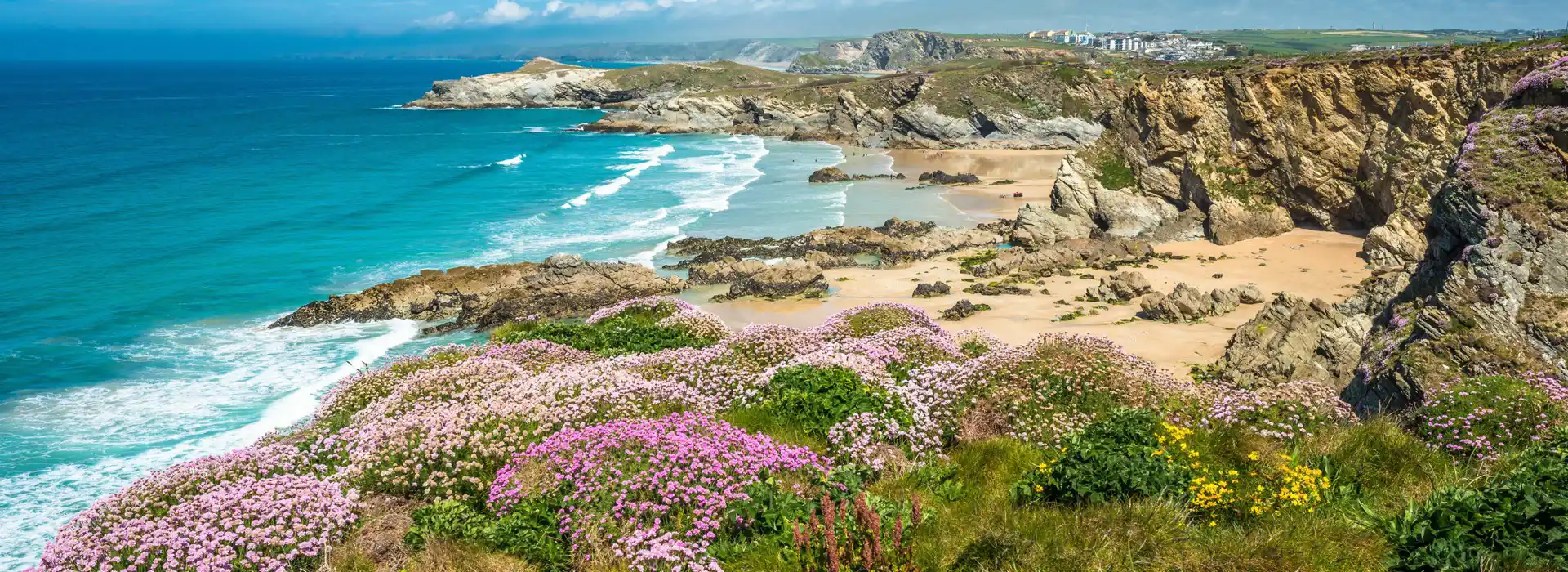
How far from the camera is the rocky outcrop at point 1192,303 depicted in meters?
23.1

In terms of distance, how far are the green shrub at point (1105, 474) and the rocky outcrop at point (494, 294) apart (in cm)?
2272

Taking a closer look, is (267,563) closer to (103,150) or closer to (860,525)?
(860,525)

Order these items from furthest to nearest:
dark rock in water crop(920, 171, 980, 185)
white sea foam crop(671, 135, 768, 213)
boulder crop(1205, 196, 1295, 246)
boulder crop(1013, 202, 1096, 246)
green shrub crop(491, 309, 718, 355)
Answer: dark rock in water crop(920, 171, 980, 185)
white sea foam crop(671, 135, 768, 213)
boulder crop(1013, 202, 1096, 246)
boulder crop(1205, 196, 1295, 246)
green shrub crop(491, 309, 718, 355)

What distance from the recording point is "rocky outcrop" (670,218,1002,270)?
3703cm

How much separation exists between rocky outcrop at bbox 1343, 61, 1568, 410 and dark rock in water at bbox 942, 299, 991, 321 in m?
10.4

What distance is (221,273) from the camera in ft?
118

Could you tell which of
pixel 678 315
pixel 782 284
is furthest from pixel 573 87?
pixel 678 315

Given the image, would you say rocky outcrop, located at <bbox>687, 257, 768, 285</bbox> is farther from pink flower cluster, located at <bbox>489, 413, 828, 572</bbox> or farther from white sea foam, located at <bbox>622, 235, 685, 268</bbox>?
pink flower cluster, located at <bbox>489, 413, 828, 572</bbox>

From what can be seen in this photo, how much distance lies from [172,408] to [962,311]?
19781mm

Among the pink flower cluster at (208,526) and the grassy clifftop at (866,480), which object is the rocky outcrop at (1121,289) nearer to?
the grassy clifftop at (866,480)

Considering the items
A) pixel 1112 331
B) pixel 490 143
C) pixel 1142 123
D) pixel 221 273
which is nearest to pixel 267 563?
pixel 1112 331

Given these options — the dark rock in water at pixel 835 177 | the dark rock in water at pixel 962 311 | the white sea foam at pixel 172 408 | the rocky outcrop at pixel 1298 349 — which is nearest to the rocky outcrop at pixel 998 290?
the dark rock in water at pixel 962 311

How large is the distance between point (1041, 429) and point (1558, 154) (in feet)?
41.2

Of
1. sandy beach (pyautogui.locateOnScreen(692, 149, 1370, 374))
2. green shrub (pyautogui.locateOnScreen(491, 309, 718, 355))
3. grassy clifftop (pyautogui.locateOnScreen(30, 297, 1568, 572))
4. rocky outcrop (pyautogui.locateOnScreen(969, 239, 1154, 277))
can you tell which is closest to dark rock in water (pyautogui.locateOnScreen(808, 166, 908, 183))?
sandy beach (pyautogui.locateOnScreen(692, 149, 1370, 374))
